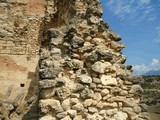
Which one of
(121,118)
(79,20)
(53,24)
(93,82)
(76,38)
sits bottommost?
(121,118)

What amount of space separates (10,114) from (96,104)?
4.51 m

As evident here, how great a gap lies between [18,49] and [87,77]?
8.04 metres

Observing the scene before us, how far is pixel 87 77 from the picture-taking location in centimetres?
457

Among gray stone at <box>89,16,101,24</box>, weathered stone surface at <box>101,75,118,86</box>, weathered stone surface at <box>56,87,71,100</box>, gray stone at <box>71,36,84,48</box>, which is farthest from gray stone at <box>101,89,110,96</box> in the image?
gray stone at <box>89,16,101,24</box>

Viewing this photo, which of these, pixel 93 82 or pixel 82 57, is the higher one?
pixel 82 57

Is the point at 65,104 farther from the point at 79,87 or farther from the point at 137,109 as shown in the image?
the point at 137,109

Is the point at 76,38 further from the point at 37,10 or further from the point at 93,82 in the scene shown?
the point at 37,10

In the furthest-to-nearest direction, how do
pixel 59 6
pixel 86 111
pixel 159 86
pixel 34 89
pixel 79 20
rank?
1. pixel 159 86
2. pixel 59 6
3. pixel 34 89
4. pixel 79 20
5. pixel 86 111

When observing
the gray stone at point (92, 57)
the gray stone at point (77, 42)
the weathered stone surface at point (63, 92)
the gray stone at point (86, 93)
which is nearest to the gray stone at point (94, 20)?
the gray stone at point (77, 42)

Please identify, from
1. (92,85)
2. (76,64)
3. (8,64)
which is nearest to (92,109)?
Answer: (92,85)

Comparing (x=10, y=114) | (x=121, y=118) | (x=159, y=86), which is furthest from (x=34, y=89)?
(x=159, y=86)

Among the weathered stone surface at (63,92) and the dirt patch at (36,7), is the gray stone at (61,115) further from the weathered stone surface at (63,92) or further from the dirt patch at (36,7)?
the dirt patch at (36,7)

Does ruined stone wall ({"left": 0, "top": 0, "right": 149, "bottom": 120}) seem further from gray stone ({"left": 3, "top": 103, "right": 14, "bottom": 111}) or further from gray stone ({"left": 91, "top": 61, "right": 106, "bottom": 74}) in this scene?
gray stone ({"left": 3, "top": 103, "right": 14, "bottom": 111})

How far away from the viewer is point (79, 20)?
535 centimetres
